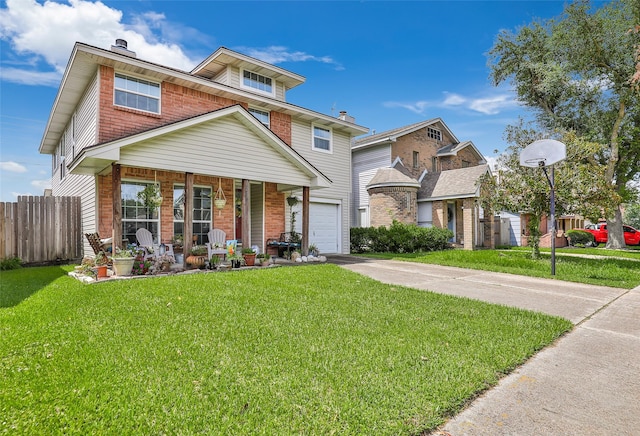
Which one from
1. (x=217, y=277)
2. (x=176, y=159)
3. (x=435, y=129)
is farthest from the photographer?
(x=435, y=129)

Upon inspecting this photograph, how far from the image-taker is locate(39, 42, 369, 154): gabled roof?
29.6 ft

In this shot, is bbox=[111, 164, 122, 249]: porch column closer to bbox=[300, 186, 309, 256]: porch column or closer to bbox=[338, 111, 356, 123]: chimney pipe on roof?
bbox=[300, 186, 309, 256]: porch column

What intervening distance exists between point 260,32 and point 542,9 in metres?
16.8

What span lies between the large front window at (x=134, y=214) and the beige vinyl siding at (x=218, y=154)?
7.61ft

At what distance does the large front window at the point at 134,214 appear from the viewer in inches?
384

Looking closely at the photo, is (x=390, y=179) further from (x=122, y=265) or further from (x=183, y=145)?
(x=122, y=265)

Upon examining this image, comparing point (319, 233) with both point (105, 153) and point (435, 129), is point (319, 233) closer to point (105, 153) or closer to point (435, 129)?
point (105, 153)

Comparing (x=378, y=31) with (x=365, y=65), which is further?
(x=365, y=65)

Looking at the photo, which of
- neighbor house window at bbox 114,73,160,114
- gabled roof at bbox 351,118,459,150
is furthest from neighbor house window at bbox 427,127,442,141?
neighbor house window at bbox 114,73,160,114

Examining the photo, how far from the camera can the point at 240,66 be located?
12930 millimetres

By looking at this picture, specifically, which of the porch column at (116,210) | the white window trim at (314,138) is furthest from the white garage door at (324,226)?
the porch column at (116,210)

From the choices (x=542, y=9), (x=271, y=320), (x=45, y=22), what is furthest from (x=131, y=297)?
(x=542, y=9)

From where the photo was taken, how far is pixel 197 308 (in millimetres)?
4883

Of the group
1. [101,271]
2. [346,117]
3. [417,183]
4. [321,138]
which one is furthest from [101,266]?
[417,183]
